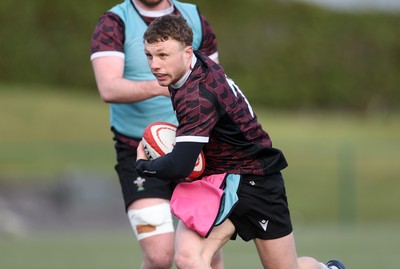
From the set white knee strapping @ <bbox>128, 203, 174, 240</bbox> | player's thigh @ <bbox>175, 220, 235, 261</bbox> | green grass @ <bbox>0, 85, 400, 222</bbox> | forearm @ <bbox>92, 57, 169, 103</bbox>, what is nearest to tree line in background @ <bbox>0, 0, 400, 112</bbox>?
green grass @ <bbox>0, 85, 400, 222</bbox>

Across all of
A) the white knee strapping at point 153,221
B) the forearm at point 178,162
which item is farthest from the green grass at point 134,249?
the forearm at point 178,162

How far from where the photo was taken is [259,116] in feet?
67.7

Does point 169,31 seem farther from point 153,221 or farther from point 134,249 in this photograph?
point 134,249

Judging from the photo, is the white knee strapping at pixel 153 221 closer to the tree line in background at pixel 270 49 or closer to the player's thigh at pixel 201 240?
the player's thigh at pixel 201 240

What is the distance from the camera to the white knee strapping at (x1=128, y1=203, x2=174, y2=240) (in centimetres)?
653

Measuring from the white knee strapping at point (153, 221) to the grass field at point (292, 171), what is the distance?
3.28 m

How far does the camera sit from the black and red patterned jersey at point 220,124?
214 inches

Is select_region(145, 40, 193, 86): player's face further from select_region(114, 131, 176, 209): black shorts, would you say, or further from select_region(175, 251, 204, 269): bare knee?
select_region(114, 131, 176, 209): black shorts

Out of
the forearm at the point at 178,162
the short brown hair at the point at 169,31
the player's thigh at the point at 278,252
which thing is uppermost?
the short brown hair at the point at 169,31

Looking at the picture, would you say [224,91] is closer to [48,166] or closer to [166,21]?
[166,21]

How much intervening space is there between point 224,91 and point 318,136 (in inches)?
574

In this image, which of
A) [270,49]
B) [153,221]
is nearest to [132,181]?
[153,221]

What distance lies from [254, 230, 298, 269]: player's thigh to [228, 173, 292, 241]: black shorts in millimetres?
37

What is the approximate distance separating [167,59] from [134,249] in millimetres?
6692
